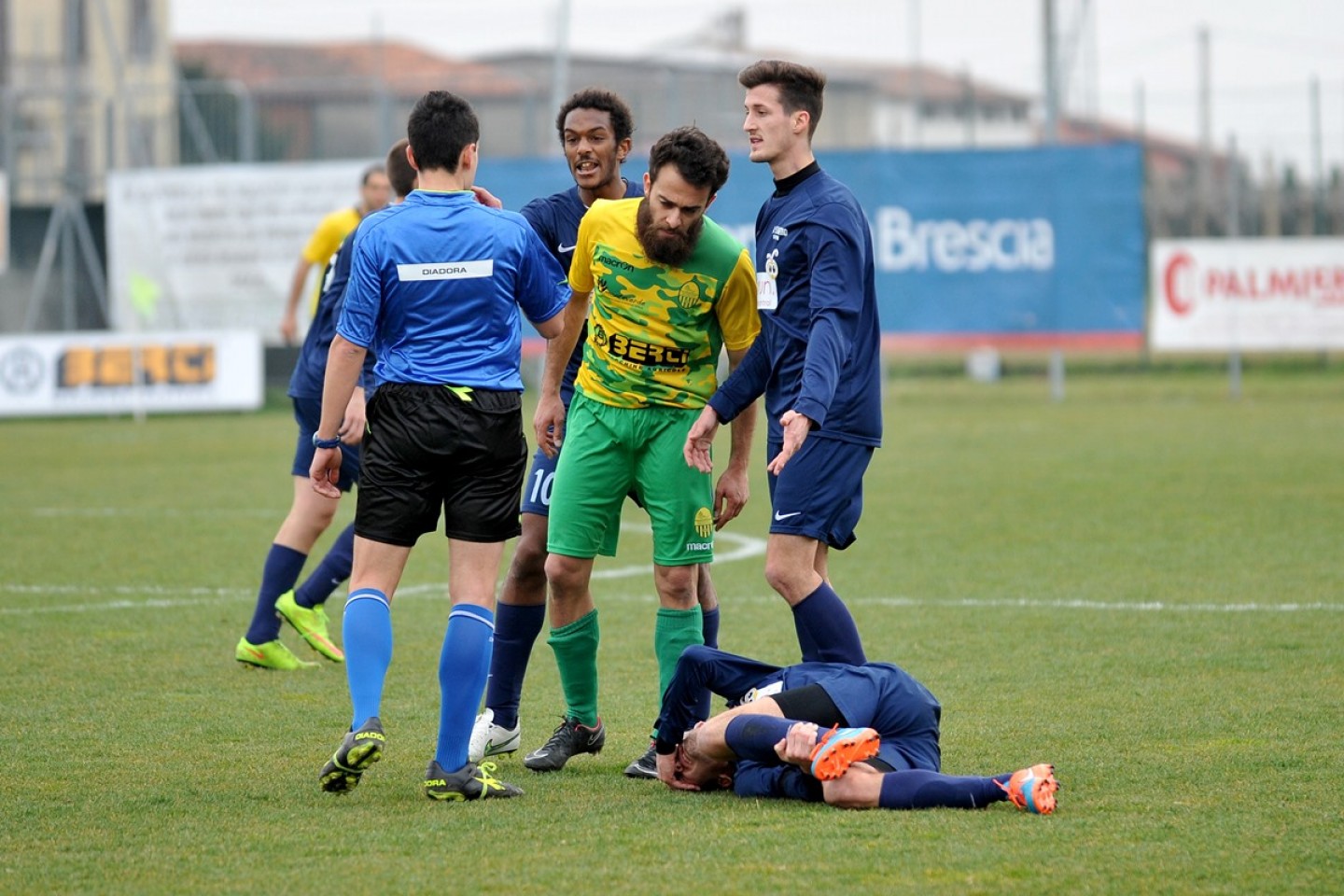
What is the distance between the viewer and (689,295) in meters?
5.88

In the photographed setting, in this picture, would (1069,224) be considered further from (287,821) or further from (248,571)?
(287,821)

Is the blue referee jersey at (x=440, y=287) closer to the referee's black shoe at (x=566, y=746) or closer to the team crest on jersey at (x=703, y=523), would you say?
the team crest on jersey at (x=703, y=523)

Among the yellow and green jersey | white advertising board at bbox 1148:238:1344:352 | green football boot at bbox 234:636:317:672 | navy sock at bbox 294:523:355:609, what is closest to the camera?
the yellow and green jersey

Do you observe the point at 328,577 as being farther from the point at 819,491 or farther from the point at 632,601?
the point at 819,491

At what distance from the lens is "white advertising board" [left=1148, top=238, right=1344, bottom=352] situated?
23859 millimetres

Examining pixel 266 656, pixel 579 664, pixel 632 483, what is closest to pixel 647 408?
pixel 632 483

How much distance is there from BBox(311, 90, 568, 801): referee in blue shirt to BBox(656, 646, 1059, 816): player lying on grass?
2.01ft

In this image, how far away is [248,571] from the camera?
35.5ft

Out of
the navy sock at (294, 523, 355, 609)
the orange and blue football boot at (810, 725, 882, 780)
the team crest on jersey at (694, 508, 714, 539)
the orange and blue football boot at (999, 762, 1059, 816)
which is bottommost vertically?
the orange and blue football boot at (999, 762, 1059, 816)

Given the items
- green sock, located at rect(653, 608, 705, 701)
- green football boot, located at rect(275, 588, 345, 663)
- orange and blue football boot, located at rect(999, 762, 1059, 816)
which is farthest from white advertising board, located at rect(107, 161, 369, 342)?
orange and blue football boot, located at rect(999, 762, 1059, 816)

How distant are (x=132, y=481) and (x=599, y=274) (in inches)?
436

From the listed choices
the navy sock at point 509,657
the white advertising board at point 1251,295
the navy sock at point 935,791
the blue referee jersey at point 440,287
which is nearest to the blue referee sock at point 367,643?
the blue referee jersey at point 440,287

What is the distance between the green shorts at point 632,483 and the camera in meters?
5.94

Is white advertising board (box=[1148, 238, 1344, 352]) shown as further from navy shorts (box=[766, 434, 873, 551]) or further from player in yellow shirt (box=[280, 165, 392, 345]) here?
navy shorts (box=[766, 434, 873, 551])
